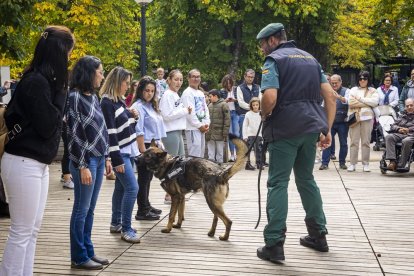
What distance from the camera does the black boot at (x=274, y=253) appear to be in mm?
5660

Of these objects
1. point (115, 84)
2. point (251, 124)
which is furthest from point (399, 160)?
point (115, 84)

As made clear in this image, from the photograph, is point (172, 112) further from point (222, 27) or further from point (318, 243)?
point (222, 27)

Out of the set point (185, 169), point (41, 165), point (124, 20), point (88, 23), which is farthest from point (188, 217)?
point (124, 20)

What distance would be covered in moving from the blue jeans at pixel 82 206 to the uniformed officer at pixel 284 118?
5.27 ft

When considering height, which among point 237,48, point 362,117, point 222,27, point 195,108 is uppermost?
point 222,27

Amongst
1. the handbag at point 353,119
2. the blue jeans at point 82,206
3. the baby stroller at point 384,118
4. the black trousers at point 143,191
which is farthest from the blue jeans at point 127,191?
the baby stroller at point 384,118

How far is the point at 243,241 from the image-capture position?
6.52 metres

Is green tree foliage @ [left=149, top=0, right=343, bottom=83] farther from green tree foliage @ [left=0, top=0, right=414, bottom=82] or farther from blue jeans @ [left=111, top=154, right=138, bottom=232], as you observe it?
blue jeans @ [left=111, top=154, right=138, bottom=232]

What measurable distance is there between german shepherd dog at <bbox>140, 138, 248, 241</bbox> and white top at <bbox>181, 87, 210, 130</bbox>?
2.67 meters

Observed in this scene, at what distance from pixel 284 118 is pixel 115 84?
181 cm

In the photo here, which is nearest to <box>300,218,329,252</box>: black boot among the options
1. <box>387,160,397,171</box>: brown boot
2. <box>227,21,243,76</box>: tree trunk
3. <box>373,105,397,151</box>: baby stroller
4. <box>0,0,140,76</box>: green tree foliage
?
<box>387,160,397,171</box>: brown boot

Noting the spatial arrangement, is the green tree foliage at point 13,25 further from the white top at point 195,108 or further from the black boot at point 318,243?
the black boot at point 318,243

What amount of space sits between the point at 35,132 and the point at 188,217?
395 cm

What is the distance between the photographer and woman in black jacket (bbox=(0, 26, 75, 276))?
161 inches
